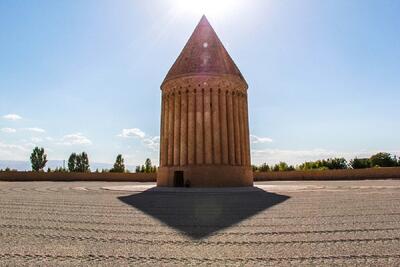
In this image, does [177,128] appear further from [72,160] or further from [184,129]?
[72,160]

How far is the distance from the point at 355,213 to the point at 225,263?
498 cm

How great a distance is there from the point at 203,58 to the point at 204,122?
4.51m

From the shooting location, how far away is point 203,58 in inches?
891

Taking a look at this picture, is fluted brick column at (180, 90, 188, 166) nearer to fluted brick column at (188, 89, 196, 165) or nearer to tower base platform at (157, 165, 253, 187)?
fluted brick column at (188, 89, 196, 165)

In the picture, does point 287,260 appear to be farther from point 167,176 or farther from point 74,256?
point 167,176

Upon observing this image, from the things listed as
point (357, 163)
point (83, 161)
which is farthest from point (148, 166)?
point (357, 163)

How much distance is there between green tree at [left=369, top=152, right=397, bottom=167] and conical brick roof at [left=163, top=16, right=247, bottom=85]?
5698cm

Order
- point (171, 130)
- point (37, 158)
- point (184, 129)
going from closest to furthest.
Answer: point (184, 129), point (171, 130), point (37, 158)

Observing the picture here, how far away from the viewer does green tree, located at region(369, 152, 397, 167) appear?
225 ft

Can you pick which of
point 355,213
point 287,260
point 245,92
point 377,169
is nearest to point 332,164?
point 377,169

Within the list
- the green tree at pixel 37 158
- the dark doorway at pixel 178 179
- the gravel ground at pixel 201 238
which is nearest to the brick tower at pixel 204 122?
the dark doorway at pixel 178 179

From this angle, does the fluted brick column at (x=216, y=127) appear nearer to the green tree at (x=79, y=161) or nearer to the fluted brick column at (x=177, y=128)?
the fluted brick column at (x=177, y=128)

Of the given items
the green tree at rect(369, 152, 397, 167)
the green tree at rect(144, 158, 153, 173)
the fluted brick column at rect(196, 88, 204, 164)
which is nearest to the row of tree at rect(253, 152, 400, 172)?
the green tree at rect(369, 152, 397, 167)

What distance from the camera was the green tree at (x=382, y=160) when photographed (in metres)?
68.5
